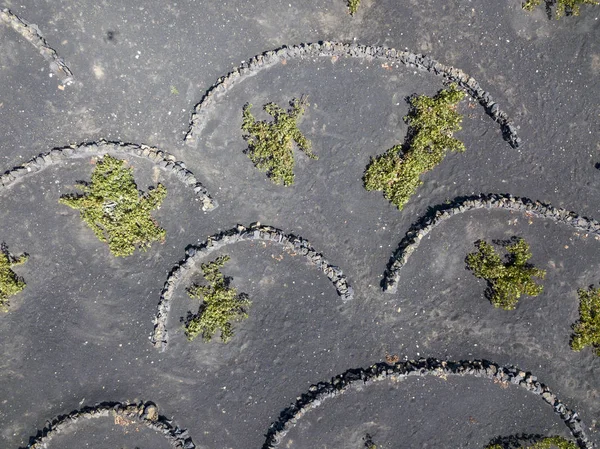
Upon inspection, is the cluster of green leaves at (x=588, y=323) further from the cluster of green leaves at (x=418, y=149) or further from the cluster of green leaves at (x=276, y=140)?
the cluster of green leaves at (x=276, y=140)

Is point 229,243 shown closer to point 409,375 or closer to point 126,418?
point 126,418

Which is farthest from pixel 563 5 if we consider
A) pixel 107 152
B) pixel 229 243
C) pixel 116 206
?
pixel 116 206

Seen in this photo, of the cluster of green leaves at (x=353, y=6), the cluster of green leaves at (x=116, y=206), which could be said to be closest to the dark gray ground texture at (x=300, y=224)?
the cluster of green leaves at (x=353, y=6)

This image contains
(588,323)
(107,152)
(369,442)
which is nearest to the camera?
(107,152)

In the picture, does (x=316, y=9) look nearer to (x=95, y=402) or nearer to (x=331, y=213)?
(x=331, y=213)

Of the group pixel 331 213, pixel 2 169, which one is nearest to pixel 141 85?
pixel 2 169

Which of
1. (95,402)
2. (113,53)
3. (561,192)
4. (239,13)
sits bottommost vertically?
(95,402)

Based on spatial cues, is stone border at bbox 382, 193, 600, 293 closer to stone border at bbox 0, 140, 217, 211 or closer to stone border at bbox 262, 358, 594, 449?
stone border at bbox 262, 358, 594, 449
